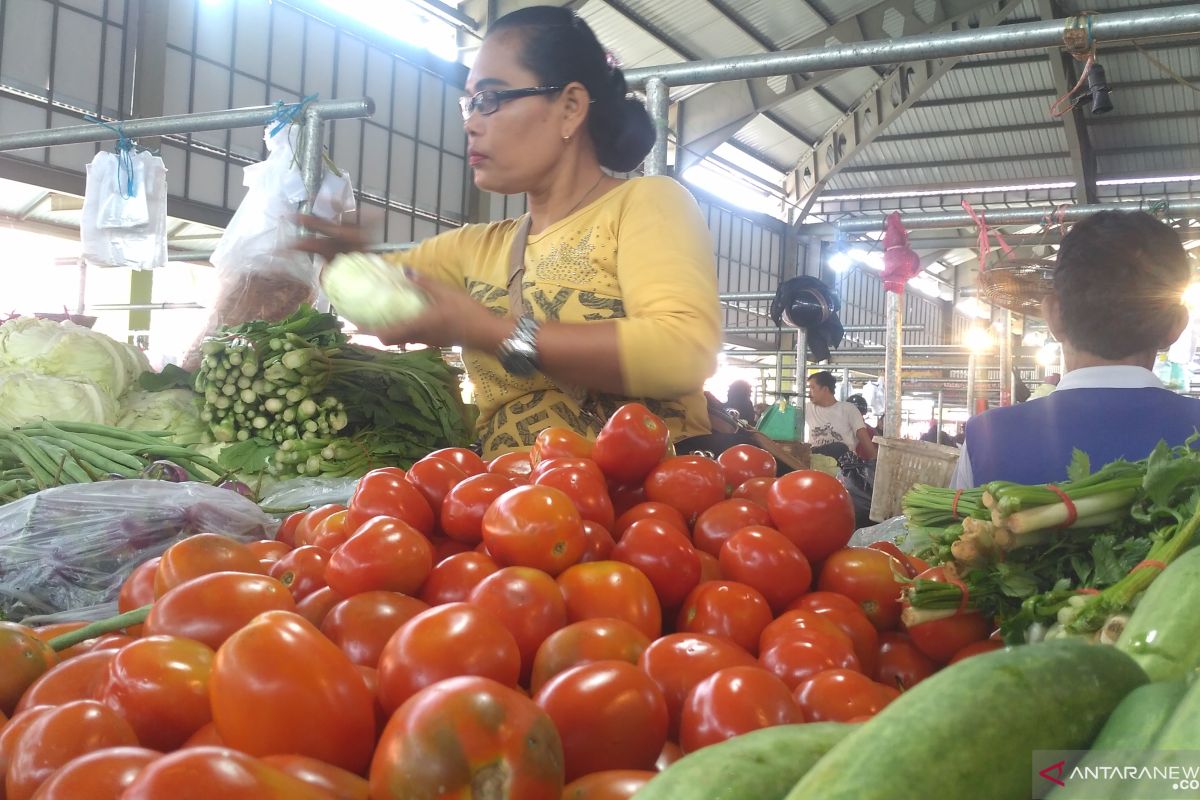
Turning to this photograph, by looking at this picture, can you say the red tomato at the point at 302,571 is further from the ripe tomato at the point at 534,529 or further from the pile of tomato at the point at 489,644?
the ripe tomato at the point at 534,529

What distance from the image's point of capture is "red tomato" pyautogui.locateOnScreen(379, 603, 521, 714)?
0.83 meters

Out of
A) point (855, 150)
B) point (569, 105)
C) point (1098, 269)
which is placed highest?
point (855, 150)

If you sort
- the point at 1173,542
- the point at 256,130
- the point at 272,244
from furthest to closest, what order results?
1. the point at 256,130
2. the point at 272,244
3. the point at 1173,542

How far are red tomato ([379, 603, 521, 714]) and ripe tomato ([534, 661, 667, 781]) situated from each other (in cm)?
7

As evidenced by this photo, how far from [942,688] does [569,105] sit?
165 cm

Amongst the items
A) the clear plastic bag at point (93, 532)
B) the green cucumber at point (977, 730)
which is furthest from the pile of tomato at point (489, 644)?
the clear plastic bag at point (93, 532)

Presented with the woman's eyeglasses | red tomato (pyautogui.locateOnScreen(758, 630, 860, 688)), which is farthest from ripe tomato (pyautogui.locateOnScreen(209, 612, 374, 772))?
the woman's eyeglasses

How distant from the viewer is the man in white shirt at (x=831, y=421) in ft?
26.4

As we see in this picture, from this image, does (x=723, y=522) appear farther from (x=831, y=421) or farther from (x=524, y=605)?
(x=831, y=421)

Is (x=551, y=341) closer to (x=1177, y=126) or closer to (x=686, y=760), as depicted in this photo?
(x=686, y=760)

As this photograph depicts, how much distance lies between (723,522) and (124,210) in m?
4.29

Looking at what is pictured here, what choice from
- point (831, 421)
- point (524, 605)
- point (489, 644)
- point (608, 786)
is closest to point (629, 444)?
point (524, 605)

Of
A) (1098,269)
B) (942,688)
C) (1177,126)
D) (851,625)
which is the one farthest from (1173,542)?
(1177,126)

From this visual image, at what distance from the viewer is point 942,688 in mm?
547
